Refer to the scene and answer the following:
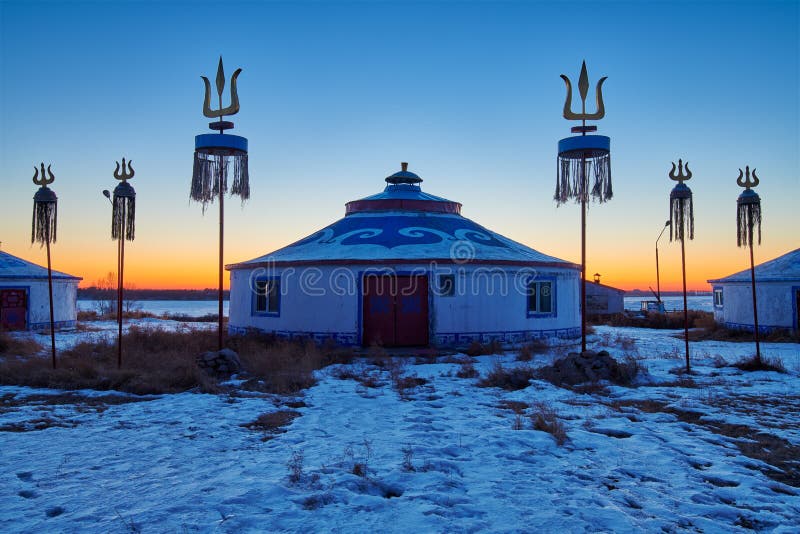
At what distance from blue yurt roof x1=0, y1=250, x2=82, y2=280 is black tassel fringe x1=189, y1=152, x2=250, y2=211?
44.2 ft

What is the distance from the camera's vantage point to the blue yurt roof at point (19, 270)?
63.8 feet

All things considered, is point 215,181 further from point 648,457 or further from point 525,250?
point 525,250

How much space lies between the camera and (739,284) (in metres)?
18.8

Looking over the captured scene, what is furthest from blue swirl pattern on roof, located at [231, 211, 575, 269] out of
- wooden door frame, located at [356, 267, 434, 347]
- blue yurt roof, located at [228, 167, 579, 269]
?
wooden door frame, located at [356, 267, 434, 347]

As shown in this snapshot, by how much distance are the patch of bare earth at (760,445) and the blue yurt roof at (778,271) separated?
43.5 feet

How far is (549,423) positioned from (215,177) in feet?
25.2

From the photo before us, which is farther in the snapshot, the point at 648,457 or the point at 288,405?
the point at 288,405

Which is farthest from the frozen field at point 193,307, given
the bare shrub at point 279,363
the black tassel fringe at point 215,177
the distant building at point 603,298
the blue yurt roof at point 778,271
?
the black tassel fringe at point 215,177

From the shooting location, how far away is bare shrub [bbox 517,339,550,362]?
39.6 ft

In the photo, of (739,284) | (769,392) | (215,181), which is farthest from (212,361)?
(739,284)

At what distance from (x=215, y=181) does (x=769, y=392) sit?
10.3 metres

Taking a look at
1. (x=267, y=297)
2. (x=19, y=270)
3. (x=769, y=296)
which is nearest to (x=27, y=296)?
(x=19, y=270)

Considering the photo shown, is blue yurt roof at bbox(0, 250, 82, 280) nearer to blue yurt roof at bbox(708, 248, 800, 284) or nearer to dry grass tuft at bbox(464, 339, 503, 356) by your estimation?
dry grass tuft at bbox(464, 339, 503, 356)

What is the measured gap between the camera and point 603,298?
28.7 meters
